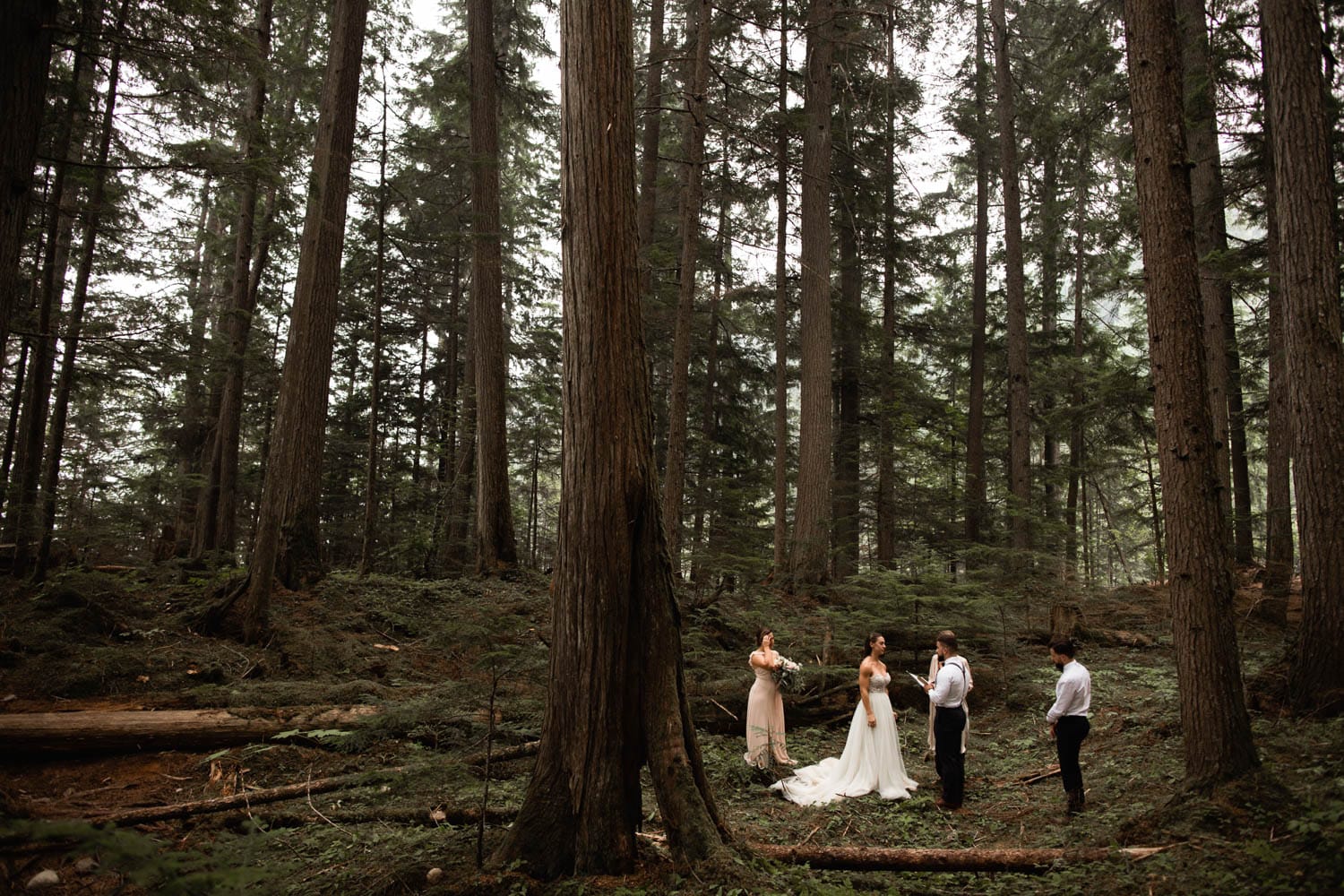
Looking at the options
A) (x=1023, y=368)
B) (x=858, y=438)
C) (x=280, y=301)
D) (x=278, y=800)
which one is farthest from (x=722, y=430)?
(x=278, y=800)

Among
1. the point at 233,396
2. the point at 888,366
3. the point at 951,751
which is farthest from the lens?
the point at 888,366

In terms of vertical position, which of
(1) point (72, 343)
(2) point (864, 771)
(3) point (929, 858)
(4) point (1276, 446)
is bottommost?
(2) point (864, 771)

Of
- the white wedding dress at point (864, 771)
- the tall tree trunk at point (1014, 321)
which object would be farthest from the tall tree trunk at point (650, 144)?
the white wedding dress at point (864, 771)

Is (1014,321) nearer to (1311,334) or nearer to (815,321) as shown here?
(815,321)

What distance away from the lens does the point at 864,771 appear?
28.9 ft

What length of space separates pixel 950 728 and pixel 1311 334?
231 inches

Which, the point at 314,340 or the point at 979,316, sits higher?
the point at 979,316

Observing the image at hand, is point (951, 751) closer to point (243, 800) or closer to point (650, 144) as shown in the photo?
point (243, 800)

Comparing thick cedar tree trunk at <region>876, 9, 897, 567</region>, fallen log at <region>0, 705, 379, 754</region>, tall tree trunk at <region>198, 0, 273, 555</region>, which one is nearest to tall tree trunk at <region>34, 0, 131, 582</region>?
tall tree trunk at <region>198, 0, 273, 555</region>

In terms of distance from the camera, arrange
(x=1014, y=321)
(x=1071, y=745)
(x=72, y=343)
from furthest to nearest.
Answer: (x=1014, y=321) → (x=72, y=343) → (x=1071, y=745)

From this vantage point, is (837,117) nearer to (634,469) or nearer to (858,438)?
(858,438)

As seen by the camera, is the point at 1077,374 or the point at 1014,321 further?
the point at 1077,374

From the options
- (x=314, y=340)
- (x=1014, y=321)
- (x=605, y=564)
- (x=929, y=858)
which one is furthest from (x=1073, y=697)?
(x=1014, y=321)

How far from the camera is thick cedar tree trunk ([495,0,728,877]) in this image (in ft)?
16.2
